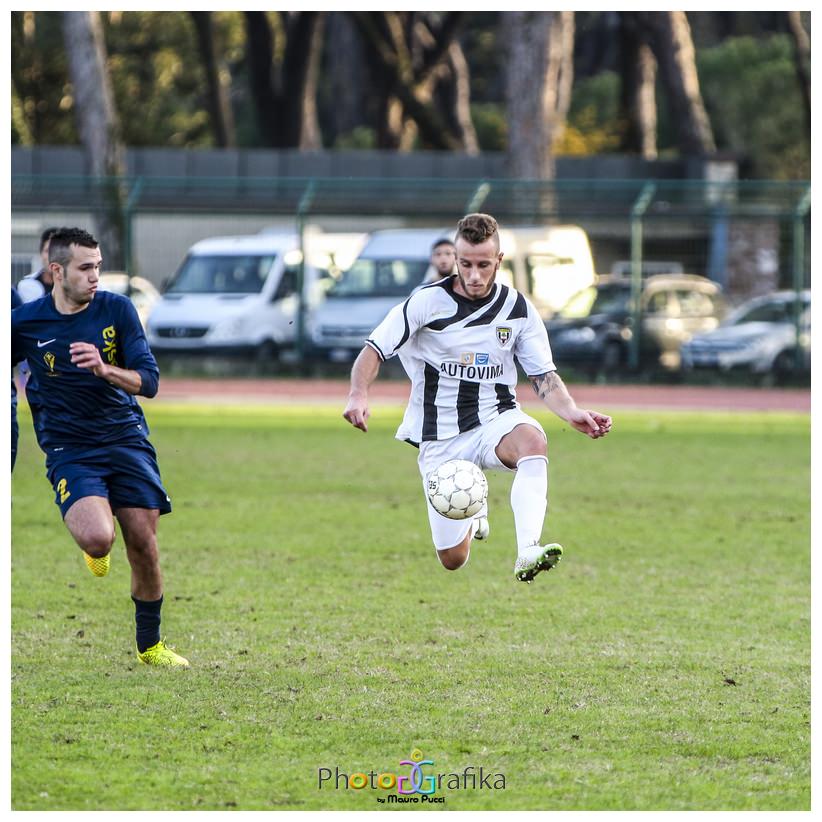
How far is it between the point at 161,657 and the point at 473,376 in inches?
76.2

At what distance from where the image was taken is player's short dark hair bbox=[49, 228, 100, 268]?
6512 millimetres

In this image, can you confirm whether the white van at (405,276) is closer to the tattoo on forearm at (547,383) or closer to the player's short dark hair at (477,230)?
the tattoo on forearm at (547,383)

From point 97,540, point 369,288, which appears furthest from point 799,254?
point 97,540

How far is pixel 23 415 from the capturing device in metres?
19.3

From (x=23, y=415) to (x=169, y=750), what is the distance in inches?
564

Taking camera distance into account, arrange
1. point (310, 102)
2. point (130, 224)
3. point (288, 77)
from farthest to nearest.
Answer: point (310, 102) < point (288, 77) < point (130, 224)

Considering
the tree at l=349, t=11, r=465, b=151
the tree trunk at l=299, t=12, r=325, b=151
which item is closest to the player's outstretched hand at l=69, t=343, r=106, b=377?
the tree at l=349, t=11, r=465, b=151

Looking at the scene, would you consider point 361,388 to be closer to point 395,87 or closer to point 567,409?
point 567,409

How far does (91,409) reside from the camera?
6766 mm

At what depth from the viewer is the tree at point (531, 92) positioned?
2808 centimetres

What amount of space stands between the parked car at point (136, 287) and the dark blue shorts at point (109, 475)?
62.1 ft

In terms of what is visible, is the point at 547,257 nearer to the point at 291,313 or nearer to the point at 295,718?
the point at 291,313

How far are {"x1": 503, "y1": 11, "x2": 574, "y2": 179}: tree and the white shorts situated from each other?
71.8ft
